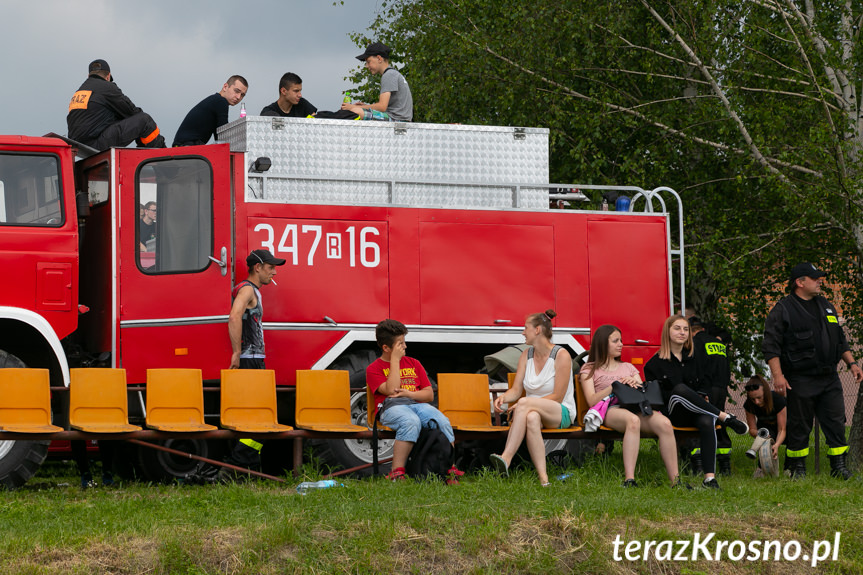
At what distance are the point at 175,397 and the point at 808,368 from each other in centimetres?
564

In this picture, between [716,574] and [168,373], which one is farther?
[168,373]

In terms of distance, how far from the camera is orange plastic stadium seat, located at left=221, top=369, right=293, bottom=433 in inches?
364

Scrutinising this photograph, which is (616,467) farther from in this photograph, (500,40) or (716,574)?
(500,40)

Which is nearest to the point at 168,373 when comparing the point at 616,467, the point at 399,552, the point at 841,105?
the point at 399,552

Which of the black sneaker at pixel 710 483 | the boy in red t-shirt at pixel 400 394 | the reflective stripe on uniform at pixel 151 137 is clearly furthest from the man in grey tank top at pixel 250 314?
the black sneaker at pixel 710 483

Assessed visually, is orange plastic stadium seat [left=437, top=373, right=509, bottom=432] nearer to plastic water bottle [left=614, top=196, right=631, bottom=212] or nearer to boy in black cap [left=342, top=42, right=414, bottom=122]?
plastic water bottle [left=614, top=196, right=631, bottom=212]

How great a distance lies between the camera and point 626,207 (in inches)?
455

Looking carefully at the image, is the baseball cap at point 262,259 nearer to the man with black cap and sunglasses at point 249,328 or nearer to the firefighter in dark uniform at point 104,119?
the man with black cap and sunglasses at point 249,328

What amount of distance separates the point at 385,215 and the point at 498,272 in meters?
1.23

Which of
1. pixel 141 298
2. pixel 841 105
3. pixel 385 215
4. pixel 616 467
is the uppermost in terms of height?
pixel 841 105

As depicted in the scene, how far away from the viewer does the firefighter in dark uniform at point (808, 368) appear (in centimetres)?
1026

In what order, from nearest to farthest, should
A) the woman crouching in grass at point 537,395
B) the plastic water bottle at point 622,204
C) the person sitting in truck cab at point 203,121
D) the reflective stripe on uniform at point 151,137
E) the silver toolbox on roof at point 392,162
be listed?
1. the woman crouching in grass at point 537,395
2. the silver toolbox on roof at point 392,162
3. the reflective stripe on uniform at point 151,137
4. the person sitting in truck cab at point 203,121
5. the plastic water bottle at point 622,204

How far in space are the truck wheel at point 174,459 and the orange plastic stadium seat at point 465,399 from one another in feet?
6.57

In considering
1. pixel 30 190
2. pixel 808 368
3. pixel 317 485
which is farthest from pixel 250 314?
pixel 808 368
